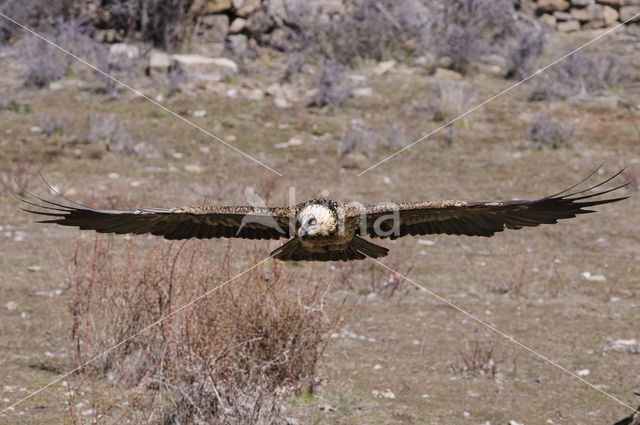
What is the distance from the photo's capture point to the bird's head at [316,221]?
4.61 metres

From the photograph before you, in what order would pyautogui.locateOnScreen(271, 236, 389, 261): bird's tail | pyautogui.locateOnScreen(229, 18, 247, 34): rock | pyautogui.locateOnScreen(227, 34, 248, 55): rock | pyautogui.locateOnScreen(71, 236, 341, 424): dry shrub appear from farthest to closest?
pyautogui.locateOnScreen(229, 18, 247, 34): rock < pyautogui.locateOnScreen(227, 34, 248, 55): rock < pyautogui.locateOnScreen(71, 236, 341, 424): dry shrub < pyautogui.locateOnScreen(271, 236, 389, 261): bird's tail

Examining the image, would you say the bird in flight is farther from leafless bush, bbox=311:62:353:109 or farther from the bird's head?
leafless bush, bbox=311:62:353:109

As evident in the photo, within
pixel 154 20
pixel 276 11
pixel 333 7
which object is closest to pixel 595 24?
pixel 333 7

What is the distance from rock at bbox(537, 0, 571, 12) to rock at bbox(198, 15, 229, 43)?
765 centimetres

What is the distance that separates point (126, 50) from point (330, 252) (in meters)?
14.0

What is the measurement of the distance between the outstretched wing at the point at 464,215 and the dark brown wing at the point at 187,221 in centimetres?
58

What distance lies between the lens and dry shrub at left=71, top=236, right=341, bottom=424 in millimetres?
5605

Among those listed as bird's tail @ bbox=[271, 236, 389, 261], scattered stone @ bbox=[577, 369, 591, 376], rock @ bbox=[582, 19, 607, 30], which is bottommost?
scattered stone @ bbox=[577, 369, 591, 376]

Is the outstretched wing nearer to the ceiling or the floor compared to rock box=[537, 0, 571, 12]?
nearer to the floor

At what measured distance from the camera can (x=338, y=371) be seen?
24.6 feet

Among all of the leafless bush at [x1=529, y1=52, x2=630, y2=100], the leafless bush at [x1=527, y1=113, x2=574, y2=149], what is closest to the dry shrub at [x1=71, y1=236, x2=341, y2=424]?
the leafless bush at [x1=527, y1=113, x2=574, y2=149]

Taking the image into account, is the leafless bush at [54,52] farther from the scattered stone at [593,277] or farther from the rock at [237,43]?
the scattered stone at [593,277]

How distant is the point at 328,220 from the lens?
183 inches

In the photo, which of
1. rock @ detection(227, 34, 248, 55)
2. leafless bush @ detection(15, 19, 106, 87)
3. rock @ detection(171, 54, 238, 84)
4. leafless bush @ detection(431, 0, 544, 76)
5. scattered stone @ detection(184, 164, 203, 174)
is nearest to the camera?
scattered stone @ detection(184, 164, 203, 174)
